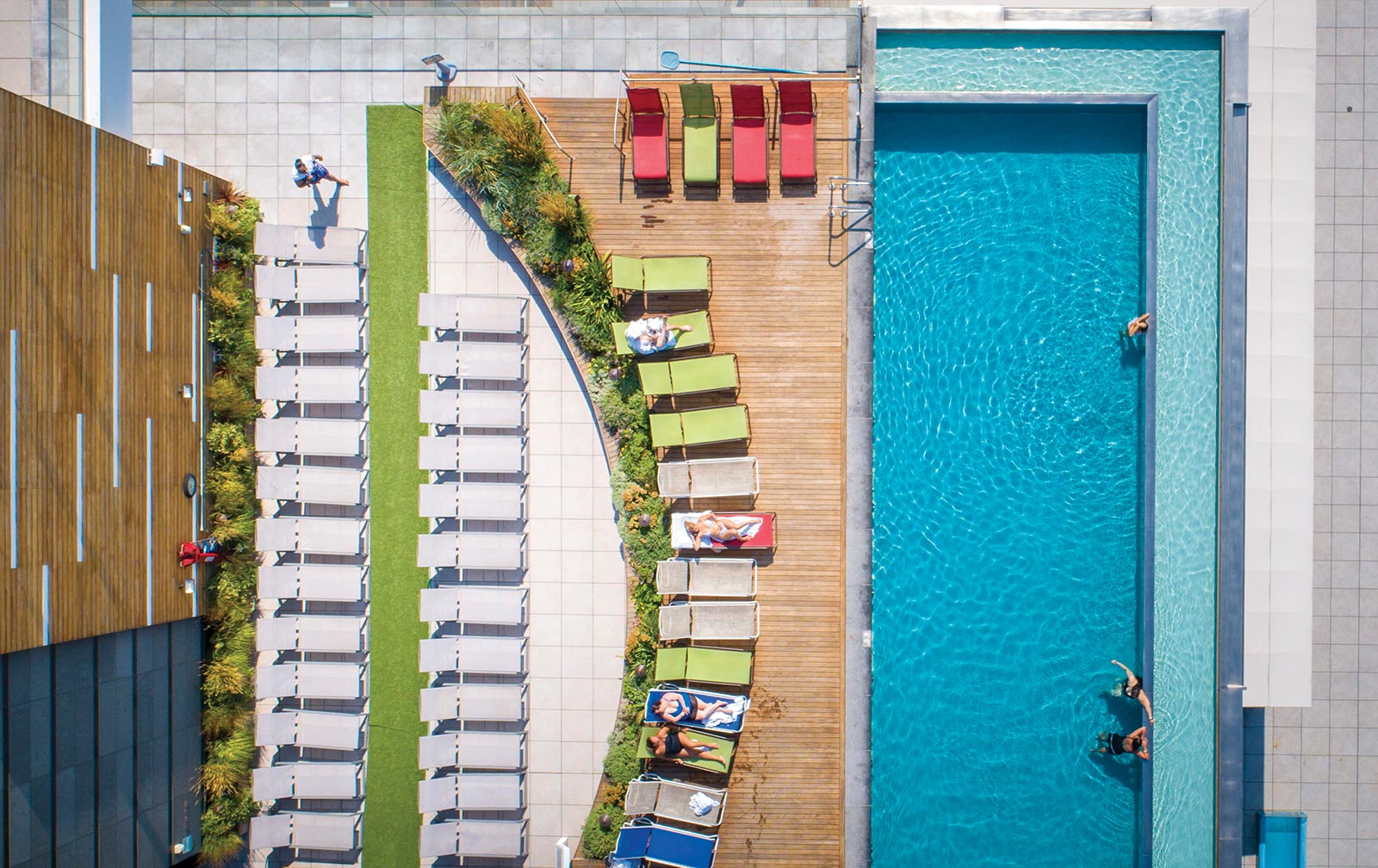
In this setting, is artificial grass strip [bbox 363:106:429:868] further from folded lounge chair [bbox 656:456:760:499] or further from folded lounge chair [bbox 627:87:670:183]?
folded lounge chair [bbox 656:456:760:499]

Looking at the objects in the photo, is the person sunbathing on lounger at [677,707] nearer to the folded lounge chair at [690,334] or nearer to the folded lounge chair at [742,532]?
the folded lounge chair at [742,532]

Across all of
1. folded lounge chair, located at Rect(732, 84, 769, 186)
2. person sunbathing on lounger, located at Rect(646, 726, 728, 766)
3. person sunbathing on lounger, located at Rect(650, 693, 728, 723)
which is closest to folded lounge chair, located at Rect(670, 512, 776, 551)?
person sunbathing on lounger, located at Rect(650, 693, 728, 723)

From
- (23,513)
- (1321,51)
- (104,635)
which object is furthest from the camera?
(1321,51)

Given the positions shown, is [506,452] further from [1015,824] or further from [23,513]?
[1015,824]

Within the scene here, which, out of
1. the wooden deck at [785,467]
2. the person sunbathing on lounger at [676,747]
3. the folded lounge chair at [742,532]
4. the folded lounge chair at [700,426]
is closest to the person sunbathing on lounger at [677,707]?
the person sunbathing on lounger at [676,747]

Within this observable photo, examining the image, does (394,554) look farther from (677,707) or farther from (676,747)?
(676,747)

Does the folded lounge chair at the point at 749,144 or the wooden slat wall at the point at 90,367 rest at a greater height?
the folded lounge chair at the point at 749,144

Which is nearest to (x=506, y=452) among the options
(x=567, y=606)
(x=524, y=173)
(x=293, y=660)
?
(x=567, y=606)
